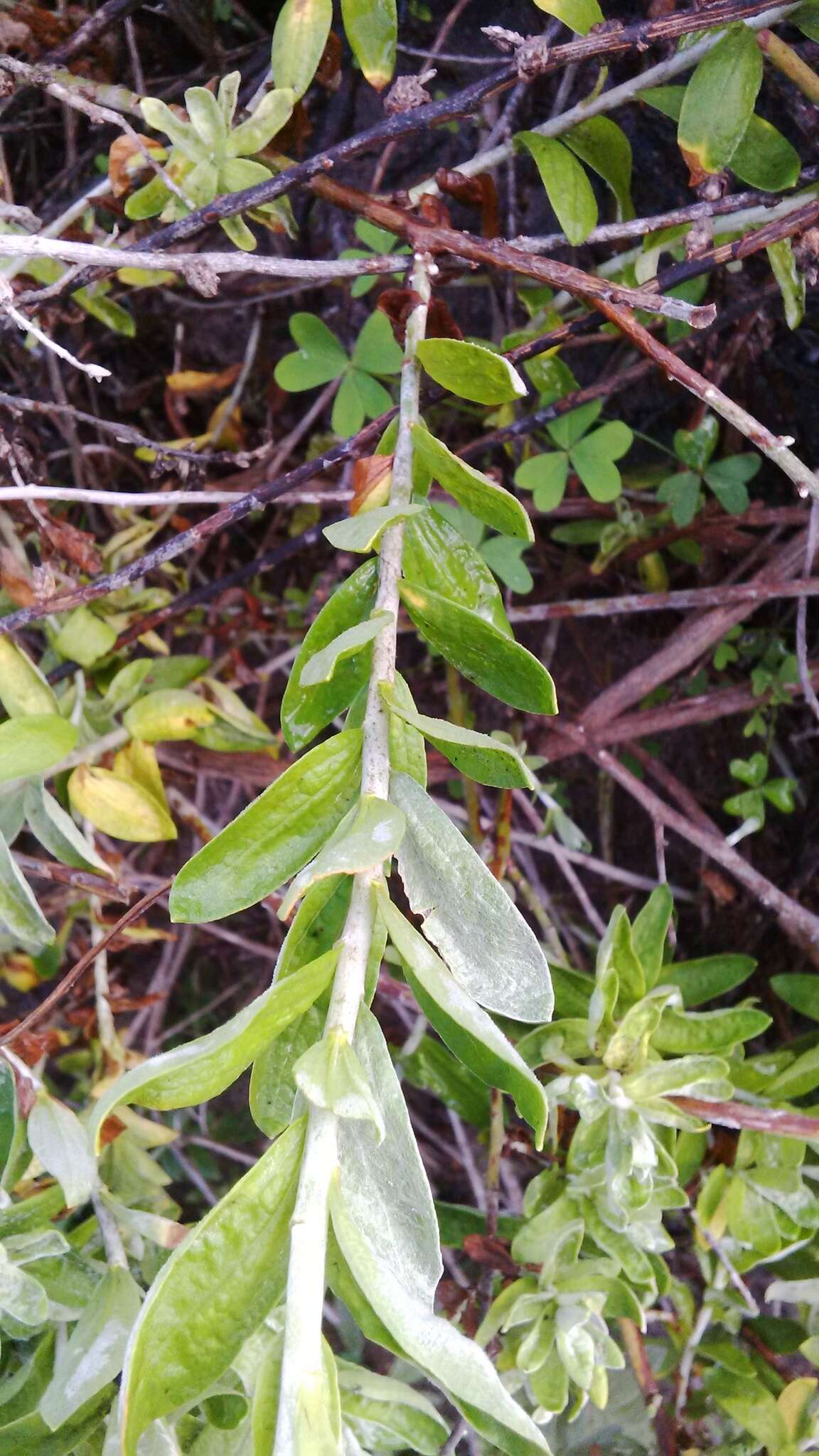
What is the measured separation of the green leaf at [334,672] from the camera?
34.4 inches

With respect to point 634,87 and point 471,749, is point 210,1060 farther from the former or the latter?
point 634,87

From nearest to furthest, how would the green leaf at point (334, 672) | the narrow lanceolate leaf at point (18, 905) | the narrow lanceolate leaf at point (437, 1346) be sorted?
the narrow lanceolate leaf at point (437, 1346) → the green leaf at point (334, 672) → the narrow lanceolate leaf at point (18, 905)

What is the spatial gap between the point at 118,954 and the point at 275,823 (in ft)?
4.52

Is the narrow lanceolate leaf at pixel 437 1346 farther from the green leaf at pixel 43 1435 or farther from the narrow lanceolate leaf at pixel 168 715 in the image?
the narrow lanceolate leaf at pixel 168 715

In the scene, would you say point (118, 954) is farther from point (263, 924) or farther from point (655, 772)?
point (655, 772)

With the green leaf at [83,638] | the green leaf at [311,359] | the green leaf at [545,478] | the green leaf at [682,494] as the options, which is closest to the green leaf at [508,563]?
the green leaf at [545,478]

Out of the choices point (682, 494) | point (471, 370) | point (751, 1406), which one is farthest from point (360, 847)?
point (751, 1406)

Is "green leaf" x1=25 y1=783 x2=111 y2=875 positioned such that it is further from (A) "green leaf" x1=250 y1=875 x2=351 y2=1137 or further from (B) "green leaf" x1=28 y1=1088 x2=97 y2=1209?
(A) "green leaf" x1=250 y1=875 x2=351 y2=1137

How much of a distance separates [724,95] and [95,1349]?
139cm

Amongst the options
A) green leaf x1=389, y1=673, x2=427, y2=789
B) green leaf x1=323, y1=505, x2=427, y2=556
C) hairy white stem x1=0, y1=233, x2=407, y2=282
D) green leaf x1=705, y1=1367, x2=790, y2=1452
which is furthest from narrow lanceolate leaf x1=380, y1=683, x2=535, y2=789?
green leaf x1=705, y1=1367, x2=790, y2=1452

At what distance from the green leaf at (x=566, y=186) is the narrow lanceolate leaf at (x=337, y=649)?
1.85ft

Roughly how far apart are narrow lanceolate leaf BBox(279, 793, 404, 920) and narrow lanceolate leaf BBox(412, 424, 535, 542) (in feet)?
1.03

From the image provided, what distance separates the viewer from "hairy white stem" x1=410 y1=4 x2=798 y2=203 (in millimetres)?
1033

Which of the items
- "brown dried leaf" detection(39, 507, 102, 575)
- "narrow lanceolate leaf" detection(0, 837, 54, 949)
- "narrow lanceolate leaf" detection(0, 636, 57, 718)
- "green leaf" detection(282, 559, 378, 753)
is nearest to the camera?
"green leaf" detection(282, 559, 378, 753)
